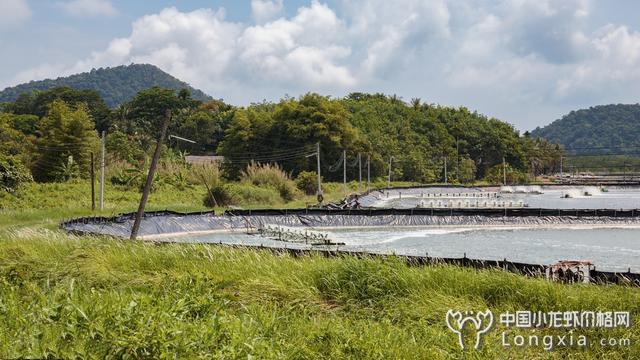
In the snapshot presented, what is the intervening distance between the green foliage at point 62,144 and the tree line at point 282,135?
61 mm

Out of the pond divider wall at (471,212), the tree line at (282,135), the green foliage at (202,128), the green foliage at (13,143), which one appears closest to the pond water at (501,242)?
the pond divider wall at (471,212)

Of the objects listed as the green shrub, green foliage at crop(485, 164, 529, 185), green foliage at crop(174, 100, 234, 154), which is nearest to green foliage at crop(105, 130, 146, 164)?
the green shrub

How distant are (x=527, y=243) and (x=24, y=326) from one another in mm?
16790

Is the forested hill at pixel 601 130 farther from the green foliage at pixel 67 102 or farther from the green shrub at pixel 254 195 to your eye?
the green shrub at pixel 254 195

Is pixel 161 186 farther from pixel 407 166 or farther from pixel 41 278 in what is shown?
pixel 407 166

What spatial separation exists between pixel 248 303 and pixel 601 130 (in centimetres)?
18532

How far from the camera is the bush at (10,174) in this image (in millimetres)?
27109

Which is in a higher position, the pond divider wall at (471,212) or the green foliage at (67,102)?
the green foliage at (67,102)

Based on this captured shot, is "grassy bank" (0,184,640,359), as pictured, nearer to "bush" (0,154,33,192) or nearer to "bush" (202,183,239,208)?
"bush" (0,154,33,192)

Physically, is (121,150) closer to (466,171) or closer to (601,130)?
(466,171)

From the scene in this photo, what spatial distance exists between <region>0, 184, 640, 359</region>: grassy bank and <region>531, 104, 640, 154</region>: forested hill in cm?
15314

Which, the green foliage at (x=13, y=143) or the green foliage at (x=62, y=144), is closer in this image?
the green foliage at (x=62, y=144)

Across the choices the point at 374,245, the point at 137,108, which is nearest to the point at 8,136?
the point at 137,108

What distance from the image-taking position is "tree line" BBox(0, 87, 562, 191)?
3825 cm
